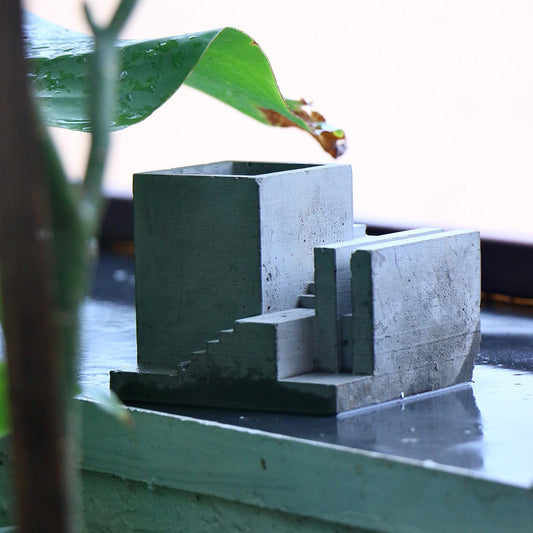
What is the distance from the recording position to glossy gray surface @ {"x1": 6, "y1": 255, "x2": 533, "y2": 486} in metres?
0.95

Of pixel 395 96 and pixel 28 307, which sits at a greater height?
pixel 395 96

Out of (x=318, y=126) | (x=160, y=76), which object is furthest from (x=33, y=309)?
(x=318, y=126)

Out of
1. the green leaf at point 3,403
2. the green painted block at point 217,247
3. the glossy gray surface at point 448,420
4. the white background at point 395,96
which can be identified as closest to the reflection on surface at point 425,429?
the glossy gray surface at point 448,420

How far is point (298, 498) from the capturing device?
0.96 meters

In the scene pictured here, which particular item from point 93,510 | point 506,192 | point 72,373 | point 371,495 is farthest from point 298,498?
point 506,192

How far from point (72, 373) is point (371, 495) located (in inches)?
21.1

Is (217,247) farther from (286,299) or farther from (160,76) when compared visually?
(160,76)

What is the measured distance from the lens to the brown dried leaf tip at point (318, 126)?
1.31m

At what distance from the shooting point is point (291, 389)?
3.67 feet

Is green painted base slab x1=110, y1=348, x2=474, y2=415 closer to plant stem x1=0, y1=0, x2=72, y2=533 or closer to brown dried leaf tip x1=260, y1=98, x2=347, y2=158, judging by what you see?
brown dried leaf tip x1=260, y1=98, x2=347, y2=158

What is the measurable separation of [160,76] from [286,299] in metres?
0.35

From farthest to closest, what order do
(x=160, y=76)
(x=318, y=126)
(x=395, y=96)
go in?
(x=395, y=96), (x=318, y=126), (x=160, y=76)

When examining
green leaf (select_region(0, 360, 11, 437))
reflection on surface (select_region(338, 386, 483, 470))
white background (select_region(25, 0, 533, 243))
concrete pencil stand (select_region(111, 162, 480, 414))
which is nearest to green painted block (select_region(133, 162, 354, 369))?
concrete pencil stand (select_region(111, 162, 480, 414))

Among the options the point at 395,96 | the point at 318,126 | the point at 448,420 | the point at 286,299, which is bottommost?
the point at 448,420
